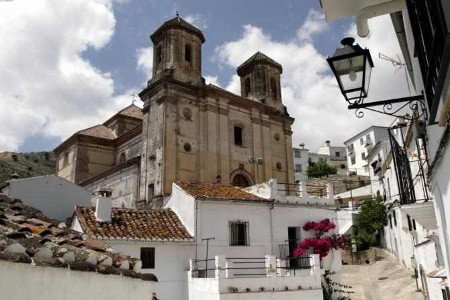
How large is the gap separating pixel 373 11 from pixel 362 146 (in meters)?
Result: 67.0

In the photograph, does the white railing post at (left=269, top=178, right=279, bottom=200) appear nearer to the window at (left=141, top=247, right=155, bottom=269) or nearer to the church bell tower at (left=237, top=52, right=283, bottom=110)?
the window at (left=141, top=247, right=155, bottom=269)

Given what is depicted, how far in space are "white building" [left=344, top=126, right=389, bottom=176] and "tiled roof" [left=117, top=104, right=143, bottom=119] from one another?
3703cm

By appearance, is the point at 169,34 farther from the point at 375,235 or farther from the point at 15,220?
the point at 15,220

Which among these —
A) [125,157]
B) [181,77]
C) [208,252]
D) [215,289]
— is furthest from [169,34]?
[215,289]

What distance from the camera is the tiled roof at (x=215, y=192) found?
19.7 m

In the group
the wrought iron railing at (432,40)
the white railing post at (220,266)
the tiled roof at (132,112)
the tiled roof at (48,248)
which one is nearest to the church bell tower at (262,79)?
the tiled roof at (132,112)

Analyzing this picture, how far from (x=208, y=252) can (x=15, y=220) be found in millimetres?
13926

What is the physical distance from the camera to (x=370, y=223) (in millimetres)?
35969

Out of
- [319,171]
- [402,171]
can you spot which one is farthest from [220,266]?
[319,171]

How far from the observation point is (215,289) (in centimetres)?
1591

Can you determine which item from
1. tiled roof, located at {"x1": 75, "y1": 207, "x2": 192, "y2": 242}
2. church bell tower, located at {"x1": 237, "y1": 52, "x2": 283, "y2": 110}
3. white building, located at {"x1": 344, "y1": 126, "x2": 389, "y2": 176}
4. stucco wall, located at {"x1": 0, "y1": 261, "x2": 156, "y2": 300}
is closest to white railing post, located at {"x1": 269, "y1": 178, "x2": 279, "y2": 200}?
tiled roof, located at {"x1": 75, "y1": 207, "x2": 192, "y2": 242}

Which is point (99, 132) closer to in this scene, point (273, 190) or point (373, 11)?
point (273, 190)

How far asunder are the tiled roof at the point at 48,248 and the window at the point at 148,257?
37.8ft

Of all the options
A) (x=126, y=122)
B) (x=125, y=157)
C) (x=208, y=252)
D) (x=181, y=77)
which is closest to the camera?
(x=208, y=252)
